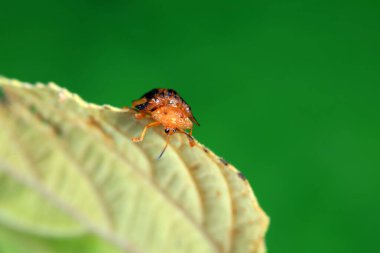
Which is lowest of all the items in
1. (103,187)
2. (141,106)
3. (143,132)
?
(103,187)

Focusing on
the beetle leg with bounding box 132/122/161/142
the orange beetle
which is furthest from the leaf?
the orange beetle

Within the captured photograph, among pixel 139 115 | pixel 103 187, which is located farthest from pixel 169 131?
pixel 103 187

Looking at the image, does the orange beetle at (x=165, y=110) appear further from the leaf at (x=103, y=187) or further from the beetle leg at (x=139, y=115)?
the leaf at (x=103, y=187)

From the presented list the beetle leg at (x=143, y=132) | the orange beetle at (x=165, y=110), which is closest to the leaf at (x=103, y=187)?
the beetle leg at (x=143, y=132)

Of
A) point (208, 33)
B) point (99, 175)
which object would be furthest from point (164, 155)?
point (208, 33)

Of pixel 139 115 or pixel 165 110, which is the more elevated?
pixel 165 110

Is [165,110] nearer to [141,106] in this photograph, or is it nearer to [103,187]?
[141,106]

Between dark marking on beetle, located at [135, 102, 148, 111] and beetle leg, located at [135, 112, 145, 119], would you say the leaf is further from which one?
dark marking on beetle, located at [135, 102, 148, 111]
